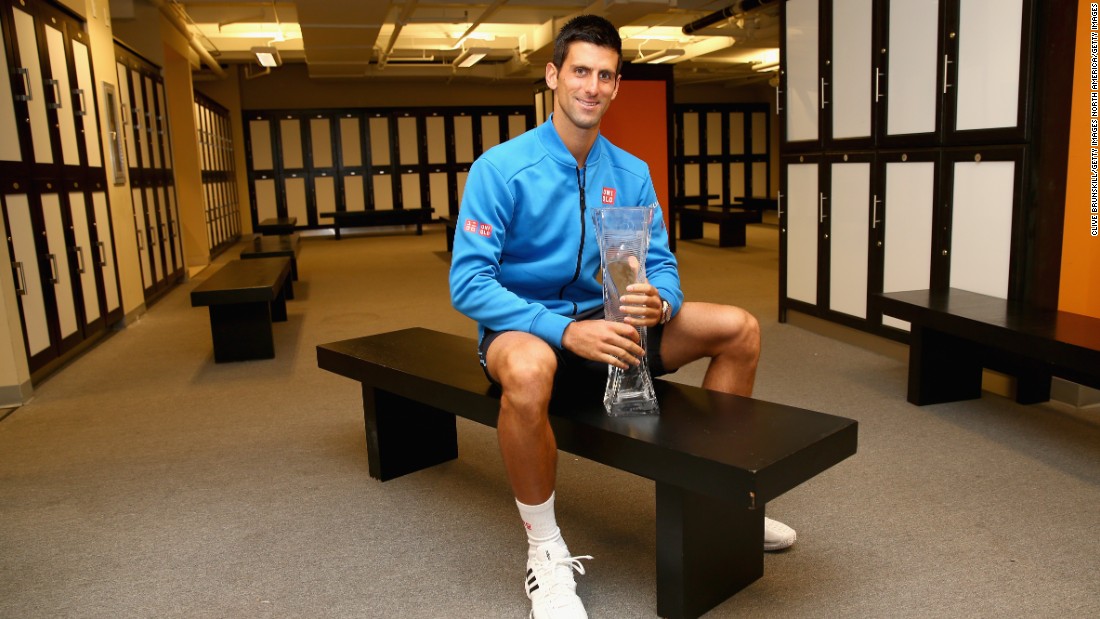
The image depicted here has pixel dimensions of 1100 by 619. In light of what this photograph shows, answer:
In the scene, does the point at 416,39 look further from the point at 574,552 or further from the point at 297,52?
the point at 574,552

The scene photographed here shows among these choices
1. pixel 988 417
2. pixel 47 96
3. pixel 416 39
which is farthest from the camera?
pixel 416 39

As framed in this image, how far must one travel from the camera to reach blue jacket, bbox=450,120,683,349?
5.08ft

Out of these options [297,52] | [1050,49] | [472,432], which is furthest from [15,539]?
[297,52]

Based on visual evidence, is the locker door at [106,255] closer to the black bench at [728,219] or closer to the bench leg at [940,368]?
the bench leg at [940,368]

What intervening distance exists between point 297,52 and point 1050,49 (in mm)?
9363

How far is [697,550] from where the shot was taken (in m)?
1.41

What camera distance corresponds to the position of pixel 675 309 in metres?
1.63

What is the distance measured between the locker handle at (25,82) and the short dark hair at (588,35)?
115 inches

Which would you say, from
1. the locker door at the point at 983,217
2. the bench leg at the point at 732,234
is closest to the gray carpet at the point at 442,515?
the locker door at the point at 983,217

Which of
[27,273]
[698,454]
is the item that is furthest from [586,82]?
[27,273]

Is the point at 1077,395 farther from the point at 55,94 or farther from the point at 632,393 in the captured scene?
the point at 55,94

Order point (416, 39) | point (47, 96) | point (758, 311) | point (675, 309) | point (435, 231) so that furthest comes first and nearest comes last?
1. point (435, 231)
2. point (416, 39)
3. point (758, 311)
4. point (47, 96)
5. point (675, 309)

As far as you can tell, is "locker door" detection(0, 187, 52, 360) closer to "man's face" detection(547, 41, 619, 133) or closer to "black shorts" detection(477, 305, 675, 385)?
"black shorts" detection(477, 305, 675, 385)

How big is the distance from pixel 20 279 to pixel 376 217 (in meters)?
7.62
